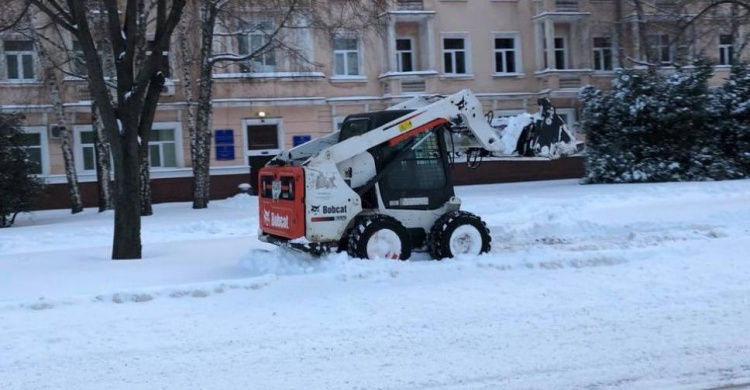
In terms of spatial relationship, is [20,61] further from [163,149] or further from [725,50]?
[725,50]

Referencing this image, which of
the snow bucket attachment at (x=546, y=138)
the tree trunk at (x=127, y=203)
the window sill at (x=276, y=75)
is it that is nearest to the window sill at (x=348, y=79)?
the window sill at (x=276, y=75)

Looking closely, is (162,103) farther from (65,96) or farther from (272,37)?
(272,37)

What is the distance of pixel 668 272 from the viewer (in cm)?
981

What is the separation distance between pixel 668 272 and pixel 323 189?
453cm

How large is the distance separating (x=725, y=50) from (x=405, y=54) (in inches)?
597

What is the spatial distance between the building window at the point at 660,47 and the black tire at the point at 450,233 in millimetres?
24539

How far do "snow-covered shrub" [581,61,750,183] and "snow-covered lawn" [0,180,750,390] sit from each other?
1197cm

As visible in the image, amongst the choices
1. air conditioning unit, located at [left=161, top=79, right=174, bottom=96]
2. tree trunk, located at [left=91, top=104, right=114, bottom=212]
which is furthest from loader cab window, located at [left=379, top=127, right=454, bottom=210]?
air conditioning unit, located at [left=161, top=79, right=174, bottom=96]

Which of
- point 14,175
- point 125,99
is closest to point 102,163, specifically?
point 14,175

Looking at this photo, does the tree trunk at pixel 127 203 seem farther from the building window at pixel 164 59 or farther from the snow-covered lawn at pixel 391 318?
the building window at pixel 164 59

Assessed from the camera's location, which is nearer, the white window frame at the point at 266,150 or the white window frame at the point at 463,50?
the white window frame at the point at 266,150

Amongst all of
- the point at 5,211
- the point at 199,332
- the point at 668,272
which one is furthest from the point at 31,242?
the point at 668,272

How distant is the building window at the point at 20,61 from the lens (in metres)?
27.6

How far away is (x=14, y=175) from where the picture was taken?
67.7 feet
